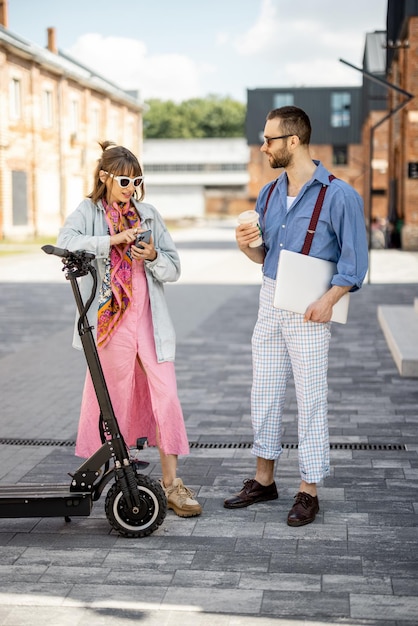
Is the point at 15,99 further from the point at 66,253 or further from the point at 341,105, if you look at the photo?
the point at 66,253

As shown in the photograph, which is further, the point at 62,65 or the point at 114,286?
the point at 62,65

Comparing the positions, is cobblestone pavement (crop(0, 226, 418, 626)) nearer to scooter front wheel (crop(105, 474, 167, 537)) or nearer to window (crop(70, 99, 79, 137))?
scooter front wheel (crop(105, 474, 167, 537))

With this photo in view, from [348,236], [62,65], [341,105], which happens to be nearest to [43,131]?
[62,65]

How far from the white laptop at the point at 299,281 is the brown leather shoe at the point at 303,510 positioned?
3.00 feet

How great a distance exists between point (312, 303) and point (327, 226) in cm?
37

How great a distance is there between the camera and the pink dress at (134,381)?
4.52 m

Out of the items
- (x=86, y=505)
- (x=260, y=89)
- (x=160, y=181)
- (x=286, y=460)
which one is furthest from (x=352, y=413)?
(x=160, y=181)

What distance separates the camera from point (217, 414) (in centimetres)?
700

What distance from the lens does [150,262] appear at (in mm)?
4410

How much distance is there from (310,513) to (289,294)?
1.05 meters

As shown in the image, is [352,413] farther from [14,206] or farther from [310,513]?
[14,206]

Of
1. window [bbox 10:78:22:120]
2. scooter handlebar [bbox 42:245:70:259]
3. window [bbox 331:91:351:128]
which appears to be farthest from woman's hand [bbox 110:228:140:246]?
window [bbox 331:91:351:128]

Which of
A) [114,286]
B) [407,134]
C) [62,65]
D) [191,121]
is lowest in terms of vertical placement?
[114,286]

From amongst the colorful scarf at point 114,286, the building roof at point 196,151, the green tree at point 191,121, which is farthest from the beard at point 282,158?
the green tree at point 191,121
